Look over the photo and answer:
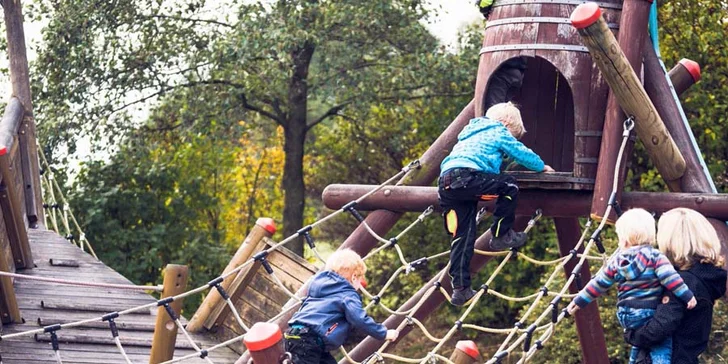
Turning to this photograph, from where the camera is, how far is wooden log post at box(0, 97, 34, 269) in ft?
28.1

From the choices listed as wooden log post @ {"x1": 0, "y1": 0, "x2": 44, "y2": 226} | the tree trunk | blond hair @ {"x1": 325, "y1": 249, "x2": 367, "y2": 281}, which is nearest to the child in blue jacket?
blond hair @ {"x1": 325, "y1": 249, "x2": 367, "y2": 281}

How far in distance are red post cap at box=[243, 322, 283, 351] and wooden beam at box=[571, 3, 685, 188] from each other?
2153mm

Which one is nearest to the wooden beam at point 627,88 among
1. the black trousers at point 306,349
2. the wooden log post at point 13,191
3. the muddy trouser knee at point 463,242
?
the muddy trouser knee at point 463,242

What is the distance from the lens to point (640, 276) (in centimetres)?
571

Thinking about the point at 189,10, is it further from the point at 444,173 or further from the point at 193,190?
the point at 444,173

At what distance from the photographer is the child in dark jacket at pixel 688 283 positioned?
18.6 ft

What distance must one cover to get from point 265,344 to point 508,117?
195 centimetres

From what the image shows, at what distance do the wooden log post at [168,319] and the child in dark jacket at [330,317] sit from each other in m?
1.36

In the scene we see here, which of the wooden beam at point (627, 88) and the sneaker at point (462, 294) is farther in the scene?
the sneaker at point (462, 294)

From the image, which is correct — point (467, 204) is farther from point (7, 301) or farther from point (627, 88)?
point (7, 301)

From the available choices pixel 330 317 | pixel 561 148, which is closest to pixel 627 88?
pixel 561 148

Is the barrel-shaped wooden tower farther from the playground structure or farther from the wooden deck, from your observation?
the wooden deck

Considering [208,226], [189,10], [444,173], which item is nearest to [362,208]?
[444,173]

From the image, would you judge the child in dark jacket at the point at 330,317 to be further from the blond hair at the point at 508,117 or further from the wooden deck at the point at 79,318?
the wooden deck at the point at 79,318
